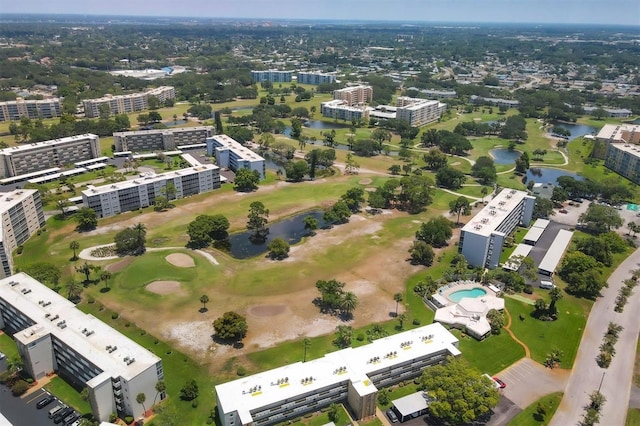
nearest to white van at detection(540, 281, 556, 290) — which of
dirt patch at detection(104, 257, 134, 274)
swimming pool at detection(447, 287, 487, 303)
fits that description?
swimming pool at detection(447, 287, 487, 303)

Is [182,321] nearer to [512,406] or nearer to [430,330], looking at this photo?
[430,330]

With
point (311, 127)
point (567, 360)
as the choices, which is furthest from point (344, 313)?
point (311, 127)

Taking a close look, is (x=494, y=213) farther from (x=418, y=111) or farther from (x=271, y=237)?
(x=418, y=111)

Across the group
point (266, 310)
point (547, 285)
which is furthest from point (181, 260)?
point (547, 285)

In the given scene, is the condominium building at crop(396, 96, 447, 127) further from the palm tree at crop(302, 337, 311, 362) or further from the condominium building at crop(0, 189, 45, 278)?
the palm tree at crop(302, 337, 311, 362)

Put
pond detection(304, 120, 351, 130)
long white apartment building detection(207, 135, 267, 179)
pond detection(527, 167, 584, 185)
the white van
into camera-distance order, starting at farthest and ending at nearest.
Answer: pond detection(304, 120, 351, 130) < pond detection(527, 167, 584, 185) < long white apartment building detection(207, 135, 267, 179) < the white van

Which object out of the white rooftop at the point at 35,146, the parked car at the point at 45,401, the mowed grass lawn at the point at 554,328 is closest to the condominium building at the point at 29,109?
the white rooftop at the point at 35,146
